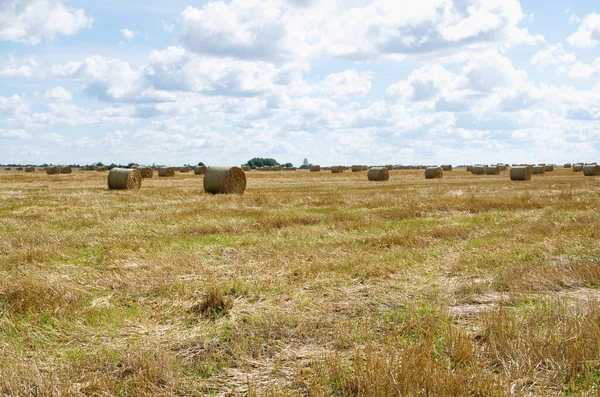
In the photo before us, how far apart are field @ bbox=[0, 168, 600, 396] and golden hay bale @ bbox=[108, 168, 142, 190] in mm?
16945

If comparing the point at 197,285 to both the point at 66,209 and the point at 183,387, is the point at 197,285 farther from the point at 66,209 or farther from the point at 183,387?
the point at 66,209

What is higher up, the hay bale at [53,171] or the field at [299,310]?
the hay bale at [53,171]

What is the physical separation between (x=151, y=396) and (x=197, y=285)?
3609 mm

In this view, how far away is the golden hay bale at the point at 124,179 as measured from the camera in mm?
30719

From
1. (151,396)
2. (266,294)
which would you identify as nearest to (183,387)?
(151,396)

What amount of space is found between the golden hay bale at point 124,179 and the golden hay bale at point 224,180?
5597mm

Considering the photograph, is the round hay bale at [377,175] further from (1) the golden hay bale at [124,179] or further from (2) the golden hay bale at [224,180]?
(1) the golden hay bale at [124,179]

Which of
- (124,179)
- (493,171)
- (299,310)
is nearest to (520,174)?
(493,171)

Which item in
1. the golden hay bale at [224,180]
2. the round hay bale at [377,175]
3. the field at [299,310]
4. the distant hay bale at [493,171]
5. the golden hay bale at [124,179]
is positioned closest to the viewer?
the field at [299,310]

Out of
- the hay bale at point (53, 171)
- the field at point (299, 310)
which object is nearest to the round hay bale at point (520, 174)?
the field at point (299, 310)

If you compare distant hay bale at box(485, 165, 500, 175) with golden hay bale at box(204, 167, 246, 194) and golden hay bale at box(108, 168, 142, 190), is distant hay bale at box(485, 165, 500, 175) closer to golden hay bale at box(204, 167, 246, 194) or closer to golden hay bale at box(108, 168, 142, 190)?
golden hay bale at box(204, 167, 246, 194)

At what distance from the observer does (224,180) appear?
27.0m

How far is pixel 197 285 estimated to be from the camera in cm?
823

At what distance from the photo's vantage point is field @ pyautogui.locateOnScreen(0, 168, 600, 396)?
16.2 ft
